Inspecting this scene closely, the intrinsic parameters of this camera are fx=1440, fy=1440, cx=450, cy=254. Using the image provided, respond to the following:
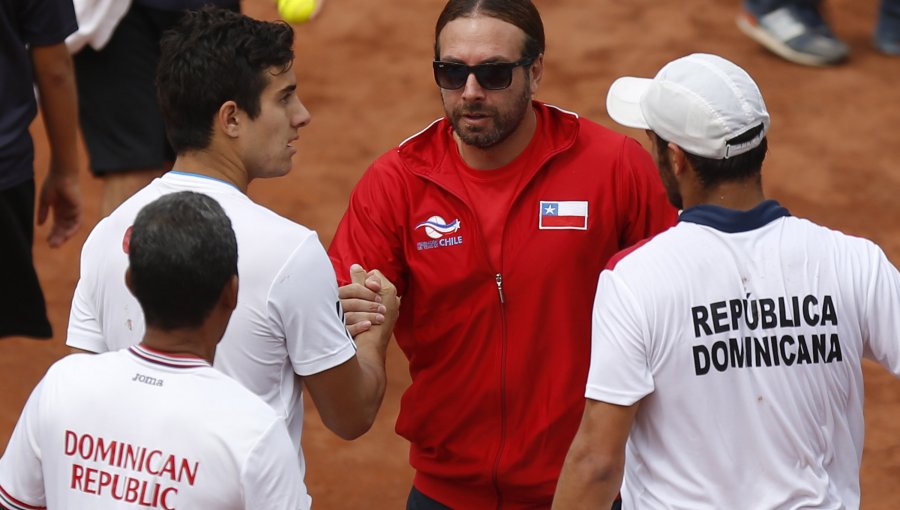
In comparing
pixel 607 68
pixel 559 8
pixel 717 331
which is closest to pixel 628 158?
pixel 717 331

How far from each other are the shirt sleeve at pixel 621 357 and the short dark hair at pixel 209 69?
919 millimetres

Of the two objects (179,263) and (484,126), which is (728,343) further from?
(179,263)

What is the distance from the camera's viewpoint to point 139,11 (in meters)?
5.63

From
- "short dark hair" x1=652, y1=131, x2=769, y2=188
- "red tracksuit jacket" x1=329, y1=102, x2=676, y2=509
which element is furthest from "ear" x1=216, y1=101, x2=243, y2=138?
"short dark hair" x1=652, y1=131, x2=769, y2=188

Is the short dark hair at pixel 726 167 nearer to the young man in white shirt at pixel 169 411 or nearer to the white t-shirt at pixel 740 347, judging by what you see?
the white t-shirt at pixel 740 347

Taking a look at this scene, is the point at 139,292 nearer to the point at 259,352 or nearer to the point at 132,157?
the point at 259,352

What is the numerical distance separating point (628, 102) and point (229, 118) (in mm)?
985

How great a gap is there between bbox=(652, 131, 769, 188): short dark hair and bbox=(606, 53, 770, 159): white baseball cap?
0.06 ft

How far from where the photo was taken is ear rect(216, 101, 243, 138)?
3.18 meters

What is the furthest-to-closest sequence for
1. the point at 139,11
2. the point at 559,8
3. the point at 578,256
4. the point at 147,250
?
the point at 559,8
the point at 139,11
the point at 578,256
the point at 147,250

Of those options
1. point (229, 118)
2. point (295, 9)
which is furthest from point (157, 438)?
point (295, 9)

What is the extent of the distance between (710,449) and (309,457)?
3.12m

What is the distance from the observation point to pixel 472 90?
3.73 metres

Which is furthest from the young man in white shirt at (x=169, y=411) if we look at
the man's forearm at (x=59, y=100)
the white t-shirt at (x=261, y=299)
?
the man's forearm at (x=59, y=100)
